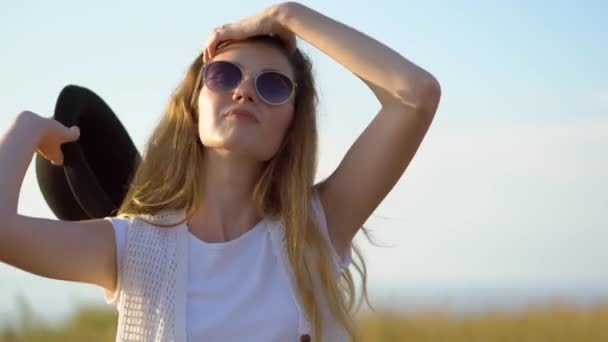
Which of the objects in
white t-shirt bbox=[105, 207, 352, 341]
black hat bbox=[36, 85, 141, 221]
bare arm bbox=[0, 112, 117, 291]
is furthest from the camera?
black hat bbox=[36, 85, 141, 221]

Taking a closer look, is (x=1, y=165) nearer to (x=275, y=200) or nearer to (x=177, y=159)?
(x=177, y=159)

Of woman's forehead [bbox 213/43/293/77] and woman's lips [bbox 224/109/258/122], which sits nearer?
woman's lips [bbox 224/109/258/122]

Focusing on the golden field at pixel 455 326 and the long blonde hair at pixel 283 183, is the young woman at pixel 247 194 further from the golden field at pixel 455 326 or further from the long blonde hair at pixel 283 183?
the golden field at pixel 455 326

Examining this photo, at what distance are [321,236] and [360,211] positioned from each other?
0.55 feet

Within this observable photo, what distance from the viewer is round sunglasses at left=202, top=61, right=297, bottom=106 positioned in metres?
3.13

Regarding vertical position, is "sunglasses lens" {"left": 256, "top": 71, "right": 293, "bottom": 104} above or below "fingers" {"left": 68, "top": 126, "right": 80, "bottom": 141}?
above

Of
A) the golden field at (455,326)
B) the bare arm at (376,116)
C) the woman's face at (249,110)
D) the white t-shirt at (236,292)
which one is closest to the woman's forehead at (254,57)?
the woman's face at (249,110)

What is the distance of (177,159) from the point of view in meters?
3.28

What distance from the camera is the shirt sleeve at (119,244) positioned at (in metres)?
3.02

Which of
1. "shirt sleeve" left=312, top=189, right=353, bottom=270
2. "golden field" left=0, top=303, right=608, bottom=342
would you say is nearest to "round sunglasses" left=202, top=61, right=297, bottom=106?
"shirt sleeve" left=312, top=189, right=353, bottom=270

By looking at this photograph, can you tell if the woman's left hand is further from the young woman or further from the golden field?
the golden field

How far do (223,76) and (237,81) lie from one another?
0.05m

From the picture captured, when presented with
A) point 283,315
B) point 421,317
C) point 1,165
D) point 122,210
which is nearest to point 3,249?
point 1,165

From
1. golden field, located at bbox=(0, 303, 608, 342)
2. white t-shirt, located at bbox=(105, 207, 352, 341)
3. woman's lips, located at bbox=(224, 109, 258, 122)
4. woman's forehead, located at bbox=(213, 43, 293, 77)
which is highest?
woman's forehead, located at bbox=(213, 43, 293, 77)
